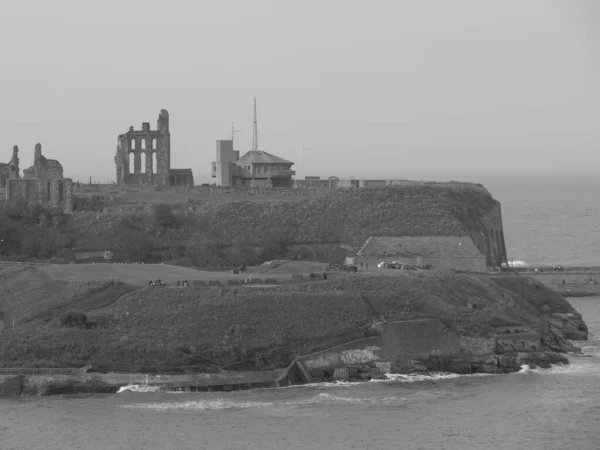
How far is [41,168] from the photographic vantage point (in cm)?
11531

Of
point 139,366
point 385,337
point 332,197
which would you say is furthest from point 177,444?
point 332,197

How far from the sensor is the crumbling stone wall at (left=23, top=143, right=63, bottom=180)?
115 m

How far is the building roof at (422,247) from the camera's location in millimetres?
97375

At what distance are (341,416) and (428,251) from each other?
1418 inches

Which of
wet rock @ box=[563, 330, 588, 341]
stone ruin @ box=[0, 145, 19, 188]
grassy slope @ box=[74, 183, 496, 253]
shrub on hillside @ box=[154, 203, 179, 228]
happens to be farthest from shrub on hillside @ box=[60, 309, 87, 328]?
stone ruin @ box=[0, 145, 19, 188]

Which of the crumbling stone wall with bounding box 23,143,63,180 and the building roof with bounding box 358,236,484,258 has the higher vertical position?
the crumbling stone wall with bounding box 23,143,63,180

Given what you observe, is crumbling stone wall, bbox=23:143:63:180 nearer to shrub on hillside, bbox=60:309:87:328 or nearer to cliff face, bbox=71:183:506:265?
cliff face, bbox=71:183:506:265

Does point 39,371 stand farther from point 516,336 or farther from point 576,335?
point 576,335

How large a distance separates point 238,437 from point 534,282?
1403 inches

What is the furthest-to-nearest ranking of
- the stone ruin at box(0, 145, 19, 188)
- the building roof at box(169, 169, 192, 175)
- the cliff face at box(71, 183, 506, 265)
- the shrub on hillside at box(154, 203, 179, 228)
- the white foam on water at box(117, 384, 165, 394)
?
1. the building roof at box(169, 169, 192, 175)
2. the stone ruin at box(0, 145, 19, 188)
3. the shrub on hillside at box(154, 203, 179, 228)
4. the cliff face at box(71, 183, 506, 265)
5. the white foam on water at box(117, 384, 165, 394)

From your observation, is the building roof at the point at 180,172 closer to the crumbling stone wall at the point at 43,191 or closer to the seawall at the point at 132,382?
the crumbling stone wall at the point at 43,191

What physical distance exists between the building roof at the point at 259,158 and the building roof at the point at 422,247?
2523 centimetres

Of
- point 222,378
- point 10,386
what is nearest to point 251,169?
point 222,378

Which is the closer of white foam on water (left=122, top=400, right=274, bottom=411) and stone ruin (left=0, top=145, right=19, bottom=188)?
white foam on water (left=122, top=400, right=274, bottom=411)
